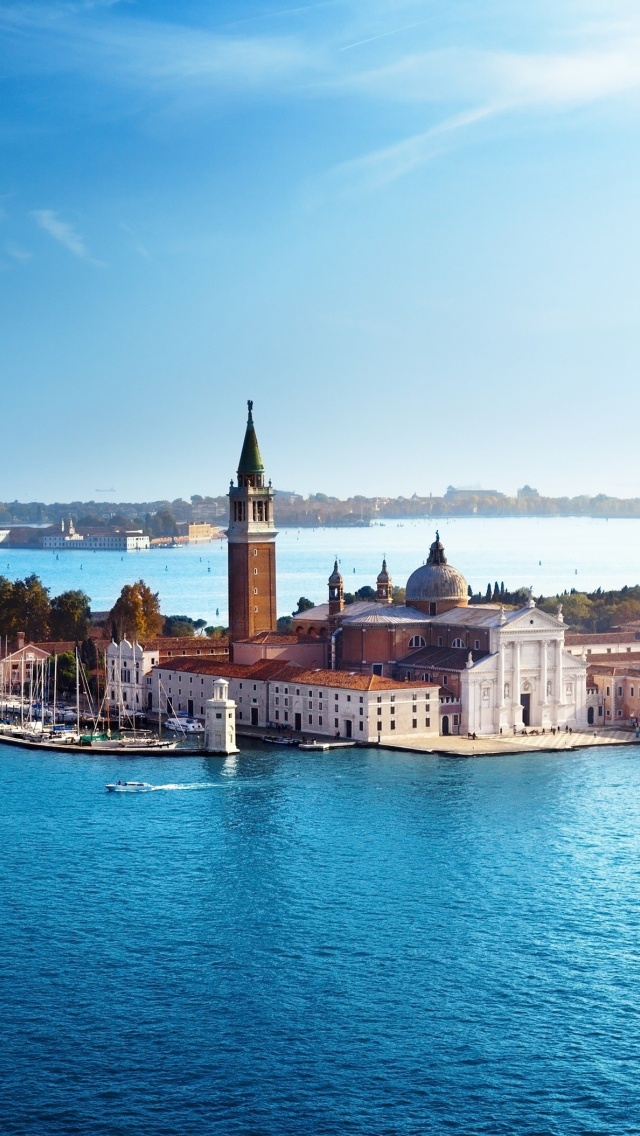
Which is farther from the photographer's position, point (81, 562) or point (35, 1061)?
point (81, 562)

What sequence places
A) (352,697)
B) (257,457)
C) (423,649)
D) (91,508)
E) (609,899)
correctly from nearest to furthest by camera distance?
(609,899), (352,697), (423,649), (257,457), (91,508)

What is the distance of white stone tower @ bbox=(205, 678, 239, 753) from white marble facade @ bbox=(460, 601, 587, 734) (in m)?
4.21

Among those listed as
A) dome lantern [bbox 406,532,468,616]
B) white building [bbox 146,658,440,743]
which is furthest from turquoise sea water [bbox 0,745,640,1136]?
Answer: dome lantern [bbox 406,532,468,616]

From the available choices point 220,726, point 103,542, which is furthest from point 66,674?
point 103,542

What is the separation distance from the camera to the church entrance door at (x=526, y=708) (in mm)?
31078

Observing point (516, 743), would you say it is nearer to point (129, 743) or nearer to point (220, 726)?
point (220, 726)

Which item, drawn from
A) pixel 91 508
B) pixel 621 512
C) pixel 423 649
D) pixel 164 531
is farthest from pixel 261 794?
pixel 91 508

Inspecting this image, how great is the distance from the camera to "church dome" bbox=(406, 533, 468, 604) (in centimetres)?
3372

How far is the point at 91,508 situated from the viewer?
180m

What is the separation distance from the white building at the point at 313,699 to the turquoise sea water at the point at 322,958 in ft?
13.2

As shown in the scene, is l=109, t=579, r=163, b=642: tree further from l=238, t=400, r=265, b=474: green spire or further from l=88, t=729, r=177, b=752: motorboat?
l=88, t=729, r=177, b=752: motorboat

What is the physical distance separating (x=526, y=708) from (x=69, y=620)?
18050 millimetres

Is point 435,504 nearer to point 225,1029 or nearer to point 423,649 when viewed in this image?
point 423,649

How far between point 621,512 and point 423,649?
13732 cm
